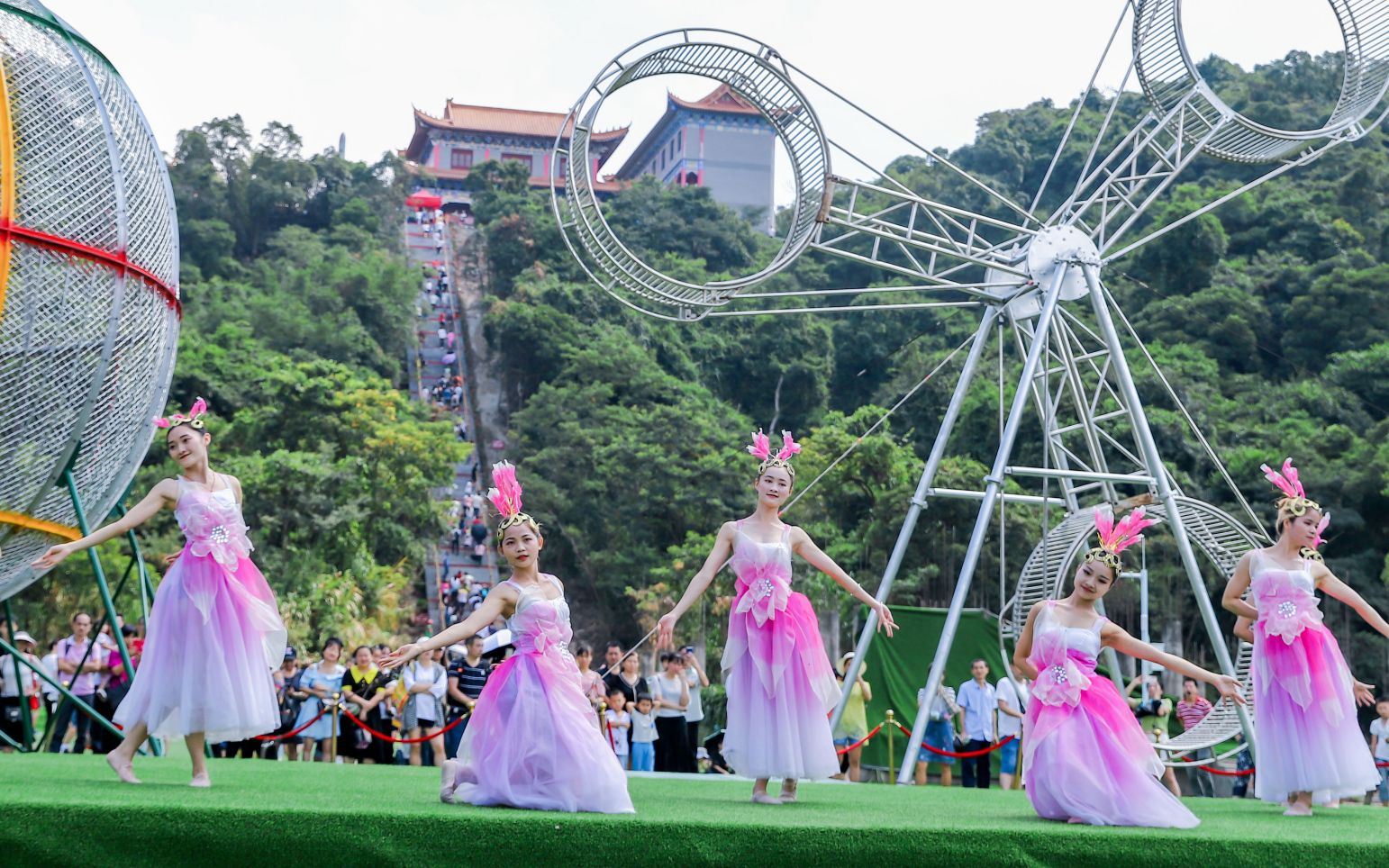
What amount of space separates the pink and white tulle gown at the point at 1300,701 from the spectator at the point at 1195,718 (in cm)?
524

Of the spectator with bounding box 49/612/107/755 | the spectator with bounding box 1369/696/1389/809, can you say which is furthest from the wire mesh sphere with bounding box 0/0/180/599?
the spectator with bounding box 1369/696/1389/809

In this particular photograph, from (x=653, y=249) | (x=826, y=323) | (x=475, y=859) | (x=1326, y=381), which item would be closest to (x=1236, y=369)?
(x=1326, y=381)

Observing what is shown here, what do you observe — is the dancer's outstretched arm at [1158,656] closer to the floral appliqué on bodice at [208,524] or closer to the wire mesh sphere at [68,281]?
the floral appliqué on bodice at [208,524]

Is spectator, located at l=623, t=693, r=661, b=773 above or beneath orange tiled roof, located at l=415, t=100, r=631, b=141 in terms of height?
beneath

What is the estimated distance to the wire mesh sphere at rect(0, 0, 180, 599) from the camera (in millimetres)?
9023

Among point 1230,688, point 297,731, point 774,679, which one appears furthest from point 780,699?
point 297,731

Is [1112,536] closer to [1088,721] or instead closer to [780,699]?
[1088,721]

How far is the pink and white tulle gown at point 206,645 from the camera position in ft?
21.1

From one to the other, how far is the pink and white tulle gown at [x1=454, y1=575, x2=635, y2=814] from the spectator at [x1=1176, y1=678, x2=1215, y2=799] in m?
8.05

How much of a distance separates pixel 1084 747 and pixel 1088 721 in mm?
139

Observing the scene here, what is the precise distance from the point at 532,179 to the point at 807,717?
6456 centimetres

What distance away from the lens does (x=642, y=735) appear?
12133mm

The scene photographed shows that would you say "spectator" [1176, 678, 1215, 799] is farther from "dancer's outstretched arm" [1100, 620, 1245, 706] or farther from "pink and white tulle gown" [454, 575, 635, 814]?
"pink and white tulle gown" [454, 575, 635, 814]

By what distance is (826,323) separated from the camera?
45.1 metres
